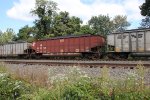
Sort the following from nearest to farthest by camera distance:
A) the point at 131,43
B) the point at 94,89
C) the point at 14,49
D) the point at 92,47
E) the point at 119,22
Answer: the point at 94,89, the point at 131,43, the point at 92,47, the point at 14,49, the point at 119,22

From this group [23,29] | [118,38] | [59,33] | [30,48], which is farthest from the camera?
[23,29]

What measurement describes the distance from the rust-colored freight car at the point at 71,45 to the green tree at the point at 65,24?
137ft

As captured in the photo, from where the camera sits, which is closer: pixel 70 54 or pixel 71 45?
pixel 70 54

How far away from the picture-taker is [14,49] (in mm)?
51094

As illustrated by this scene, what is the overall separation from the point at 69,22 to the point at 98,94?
83.6 meters

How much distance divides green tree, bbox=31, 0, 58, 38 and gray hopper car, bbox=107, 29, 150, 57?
180ft

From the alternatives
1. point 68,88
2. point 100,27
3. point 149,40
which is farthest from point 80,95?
point 100,27

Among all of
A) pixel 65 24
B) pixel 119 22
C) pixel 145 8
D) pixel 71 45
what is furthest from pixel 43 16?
pixel 119 22

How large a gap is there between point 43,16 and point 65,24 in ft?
21.0

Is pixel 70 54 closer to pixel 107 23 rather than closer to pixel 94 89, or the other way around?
pixel 94 89

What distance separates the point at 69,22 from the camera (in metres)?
90.5

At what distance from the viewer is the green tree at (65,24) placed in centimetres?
8725

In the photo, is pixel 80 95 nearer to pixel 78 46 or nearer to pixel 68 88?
pixel 68 88

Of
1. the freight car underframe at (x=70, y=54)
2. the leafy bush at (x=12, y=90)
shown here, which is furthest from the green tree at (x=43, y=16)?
the leafy bush at (x=12, y=90)
